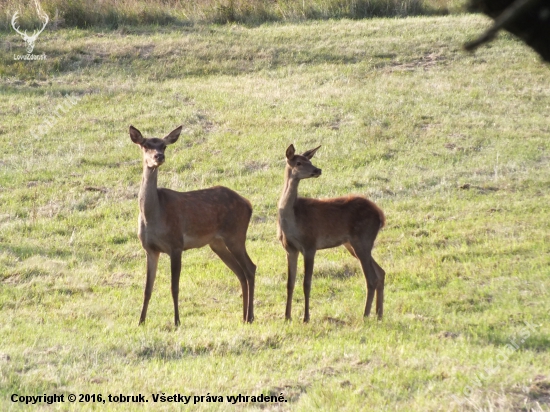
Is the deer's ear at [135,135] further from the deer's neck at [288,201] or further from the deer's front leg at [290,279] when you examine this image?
the deer's front leg at [290,279]

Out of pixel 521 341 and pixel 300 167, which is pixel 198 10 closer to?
pixel 300 167

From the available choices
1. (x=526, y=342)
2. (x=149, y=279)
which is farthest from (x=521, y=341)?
(x=149, y=279)

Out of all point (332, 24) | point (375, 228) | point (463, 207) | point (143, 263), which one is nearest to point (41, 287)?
point (143, 263)

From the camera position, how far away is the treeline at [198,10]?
28109 millimetres

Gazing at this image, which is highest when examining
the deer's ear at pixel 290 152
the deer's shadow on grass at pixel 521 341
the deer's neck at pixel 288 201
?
the deer's ear at pixel 290 152

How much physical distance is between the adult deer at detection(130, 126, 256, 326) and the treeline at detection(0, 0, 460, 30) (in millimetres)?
18339

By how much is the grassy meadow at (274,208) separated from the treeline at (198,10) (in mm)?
950

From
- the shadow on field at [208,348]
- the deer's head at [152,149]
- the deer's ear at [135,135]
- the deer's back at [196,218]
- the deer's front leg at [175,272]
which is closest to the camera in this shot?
the shadow on field at [208,348]

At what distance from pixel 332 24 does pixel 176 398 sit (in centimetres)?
2238

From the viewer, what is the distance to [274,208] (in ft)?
50.3

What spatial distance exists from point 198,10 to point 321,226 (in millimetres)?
20620

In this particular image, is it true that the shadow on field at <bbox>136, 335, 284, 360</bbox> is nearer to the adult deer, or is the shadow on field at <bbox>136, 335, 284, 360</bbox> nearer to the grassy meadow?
the grassy meadow

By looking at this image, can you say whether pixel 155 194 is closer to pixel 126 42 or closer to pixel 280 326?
pixel 280 326

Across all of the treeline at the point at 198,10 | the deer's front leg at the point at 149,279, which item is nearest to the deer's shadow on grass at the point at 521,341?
the deer's front leg at the point at 149,279
